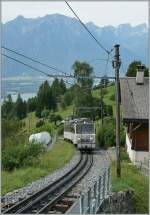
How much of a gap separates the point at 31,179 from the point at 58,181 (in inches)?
68.9

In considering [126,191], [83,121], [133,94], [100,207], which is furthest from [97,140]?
[100,207]

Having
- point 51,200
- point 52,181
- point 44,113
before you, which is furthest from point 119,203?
point 44,113

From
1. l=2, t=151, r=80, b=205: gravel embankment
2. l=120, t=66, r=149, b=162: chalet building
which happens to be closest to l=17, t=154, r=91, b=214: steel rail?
l=2, t=151, r=80, b=205: gravel embankment

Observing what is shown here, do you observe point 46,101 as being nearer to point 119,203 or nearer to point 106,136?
point 106,136

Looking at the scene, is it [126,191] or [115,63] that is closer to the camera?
[126,191]

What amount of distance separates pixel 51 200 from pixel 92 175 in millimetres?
9065

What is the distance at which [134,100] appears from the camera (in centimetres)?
3616

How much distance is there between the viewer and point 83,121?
46031 millimetres

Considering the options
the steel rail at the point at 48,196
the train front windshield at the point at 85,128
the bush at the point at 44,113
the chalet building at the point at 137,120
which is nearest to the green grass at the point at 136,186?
the steel rail at the point at 48,196

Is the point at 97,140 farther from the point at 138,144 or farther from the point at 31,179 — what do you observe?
the point at 31,179

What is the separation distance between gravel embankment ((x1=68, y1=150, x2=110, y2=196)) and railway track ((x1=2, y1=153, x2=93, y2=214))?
0.25 metres

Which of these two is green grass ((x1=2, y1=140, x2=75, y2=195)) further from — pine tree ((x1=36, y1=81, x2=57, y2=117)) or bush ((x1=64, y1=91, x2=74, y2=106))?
pine tree ((x1=36, y1=81, x2=57, y2=117))

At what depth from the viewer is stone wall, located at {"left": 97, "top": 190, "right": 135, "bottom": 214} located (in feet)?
59.3

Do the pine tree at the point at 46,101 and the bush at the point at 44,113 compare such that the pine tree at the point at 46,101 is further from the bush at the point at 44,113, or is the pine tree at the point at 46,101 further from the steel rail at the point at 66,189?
the steel rail at the point at 66,189
